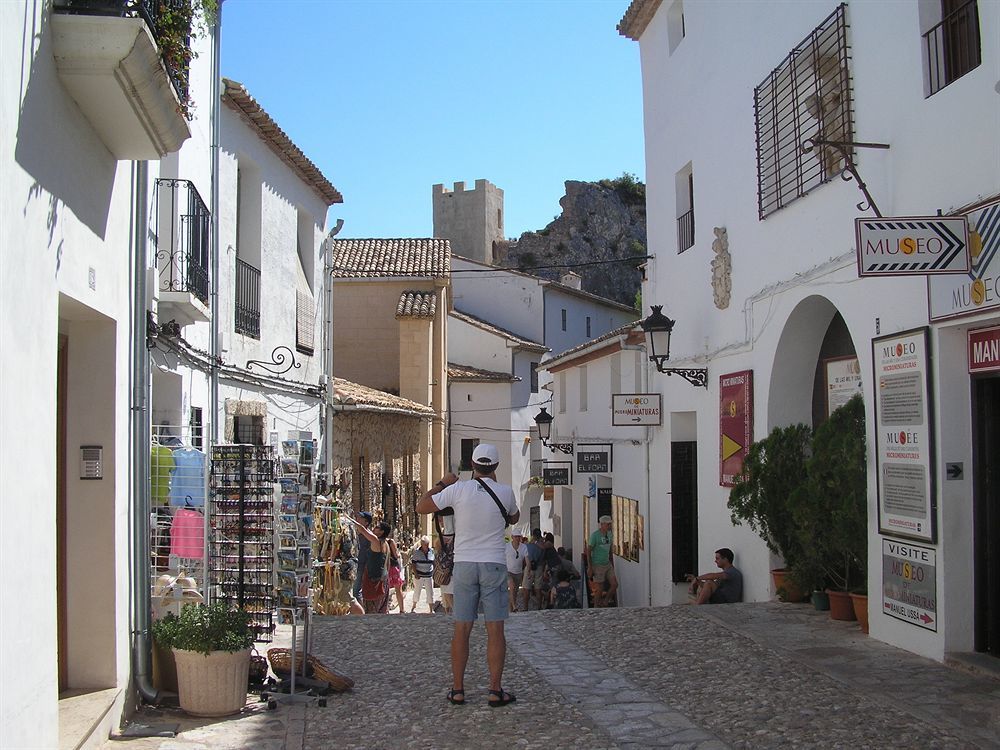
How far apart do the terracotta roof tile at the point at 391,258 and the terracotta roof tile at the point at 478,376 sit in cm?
624

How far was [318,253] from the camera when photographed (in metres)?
17.0

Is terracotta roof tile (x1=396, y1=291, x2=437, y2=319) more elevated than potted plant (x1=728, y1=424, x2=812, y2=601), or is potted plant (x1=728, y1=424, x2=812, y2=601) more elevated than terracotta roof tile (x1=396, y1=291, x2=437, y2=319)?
terracotta roof tile (x1=396, y1=291, x2=437, y2=319)

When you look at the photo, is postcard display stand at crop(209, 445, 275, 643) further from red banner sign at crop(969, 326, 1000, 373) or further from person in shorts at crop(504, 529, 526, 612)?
person in shorts at crop(504, 529, 526, 612)

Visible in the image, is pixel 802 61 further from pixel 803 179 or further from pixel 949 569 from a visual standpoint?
pixel 949 569


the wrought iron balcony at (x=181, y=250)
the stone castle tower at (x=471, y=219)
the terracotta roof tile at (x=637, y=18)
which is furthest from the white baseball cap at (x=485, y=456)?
the stone castle tower at (x=471, y=219)

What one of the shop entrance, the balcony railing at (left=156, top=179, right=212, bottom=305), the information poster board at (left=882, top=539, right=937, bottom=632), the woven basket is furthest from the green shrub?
the shop entrance

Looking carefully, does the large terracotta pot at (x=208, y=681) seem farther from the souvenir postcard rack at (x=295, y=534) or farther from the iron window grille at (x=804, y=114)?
the iron window grille at (x=804, y=114)

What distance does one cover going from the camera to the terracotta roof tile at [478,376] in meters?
34.6

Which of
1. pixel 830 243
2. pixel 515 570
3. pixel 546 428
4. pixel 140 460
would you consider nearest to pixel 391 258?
pixel 546 428

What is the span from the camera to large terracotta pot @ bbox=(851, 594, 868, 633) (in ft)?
29.2

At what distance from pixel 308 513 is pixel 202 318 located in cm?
298

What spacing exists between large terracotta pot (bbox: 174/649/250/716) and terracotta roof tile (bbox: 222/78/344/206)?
7.39 m

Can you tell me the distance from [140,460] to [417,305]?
19.8m

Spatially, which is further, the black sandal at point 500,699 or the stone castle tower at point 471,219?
the stone castle tower at point 471,219
